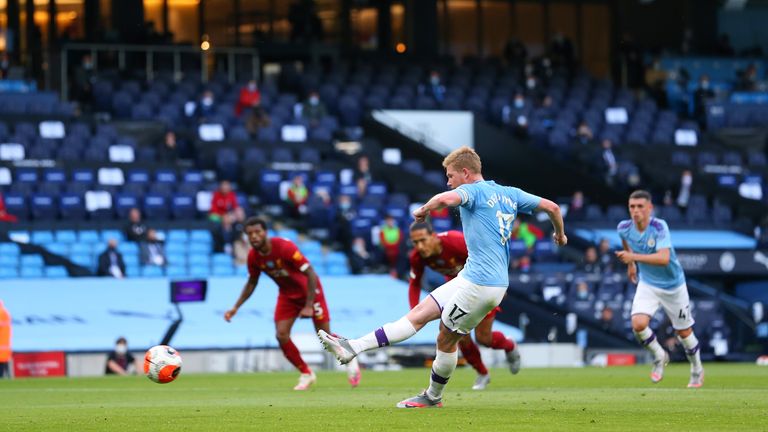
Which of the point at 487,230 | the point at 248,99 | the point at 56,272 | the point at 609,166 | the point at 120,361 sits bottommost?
the point at 120,361

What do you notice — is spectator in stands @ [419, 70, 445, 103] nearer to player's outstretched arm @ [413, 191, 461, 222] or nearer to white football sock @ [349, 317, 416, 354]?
white football sock @ [349, 317, 416, 354]

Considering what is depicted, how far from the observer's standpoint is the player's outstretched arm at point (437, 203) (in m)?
11.1

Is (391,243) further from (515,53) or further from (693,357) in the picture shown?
(515,53)

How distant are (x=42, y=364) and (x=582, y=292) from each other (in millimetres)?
11550

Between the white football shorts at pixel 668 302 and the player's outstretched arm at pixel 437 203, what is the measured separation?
692 centimetres

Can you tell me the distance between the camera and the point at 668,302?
18422 millimetres

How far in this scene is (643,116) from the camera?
147 feet

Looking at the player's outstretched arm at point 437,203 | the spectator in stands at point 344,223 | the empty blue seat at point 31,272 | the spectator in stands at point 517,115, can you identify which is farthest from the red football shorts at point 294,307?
the spectator in stands at point 517,115

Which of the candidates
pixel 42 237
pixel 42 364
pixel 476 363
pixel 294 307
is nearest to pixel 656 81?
pixel 42 237

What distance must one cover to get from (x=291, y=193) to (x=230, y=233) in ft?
9.07

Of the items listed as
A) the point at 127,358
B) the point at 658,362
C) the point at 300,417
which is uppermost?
the point at 300,417

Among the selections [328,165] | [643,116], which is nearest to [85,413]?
[328,165]

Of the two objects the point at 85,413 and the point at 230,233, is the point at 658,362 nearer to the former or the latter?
the point at 85,413

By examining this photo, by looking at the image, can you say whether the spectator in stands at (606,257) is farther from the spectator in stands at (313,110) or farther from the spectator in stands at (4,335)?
the spectator in stands at (4,335)
